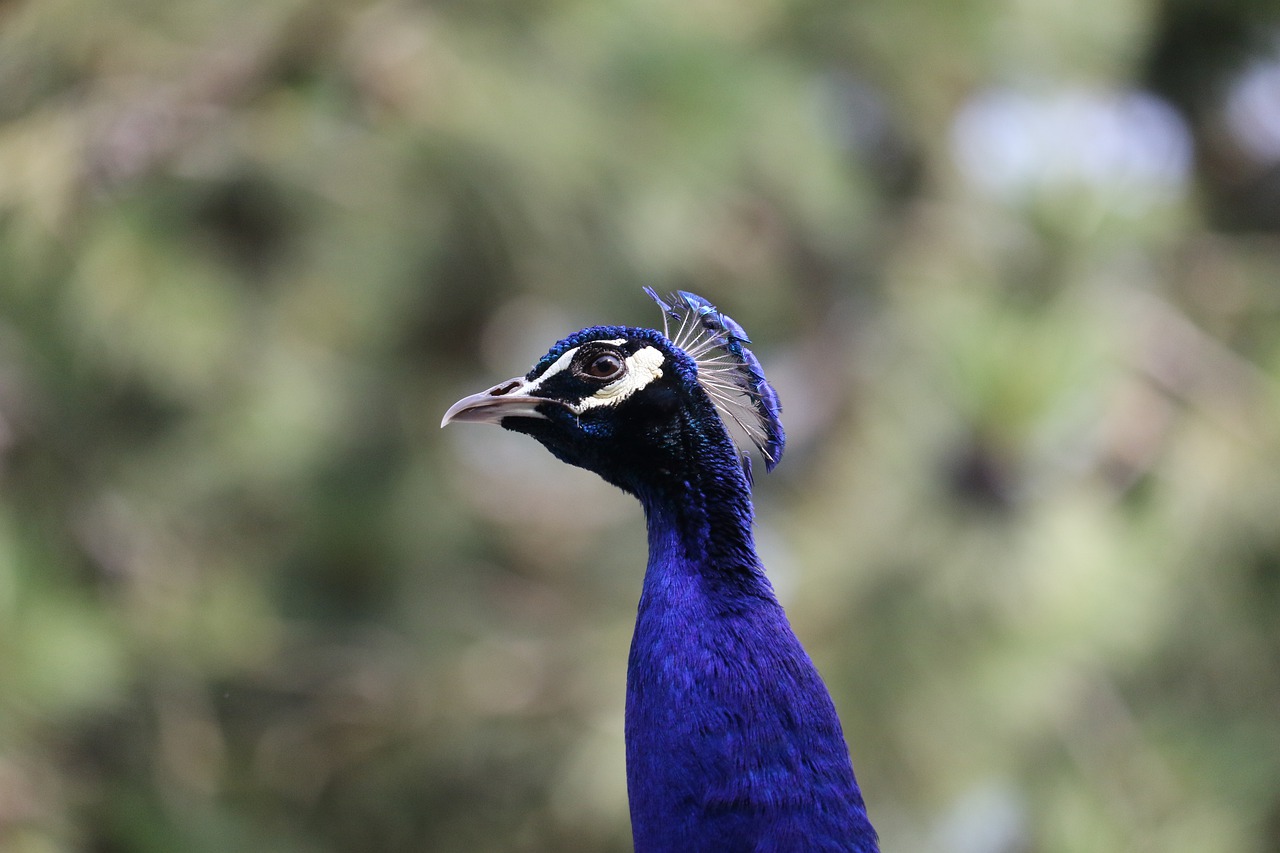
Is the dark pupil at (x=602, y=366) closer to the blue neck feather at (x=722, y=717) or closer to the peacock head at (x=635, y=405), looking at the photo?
the peacock head at (x=635, y=405)

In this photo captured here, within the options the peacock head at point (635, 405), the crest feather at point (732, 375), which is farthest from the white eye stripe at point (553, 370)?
the crest feather at point (732, 375)

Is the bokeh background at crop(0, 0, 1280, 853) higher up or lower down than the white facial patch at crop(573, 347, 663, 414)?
higher up

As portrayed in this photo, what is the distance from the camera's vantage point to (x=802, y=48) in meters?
3.69

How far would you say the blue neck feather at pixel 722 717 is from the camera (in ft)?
3.72

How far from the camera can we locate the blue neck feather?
1.13 metres

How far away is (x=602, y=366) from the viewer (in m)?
1.23

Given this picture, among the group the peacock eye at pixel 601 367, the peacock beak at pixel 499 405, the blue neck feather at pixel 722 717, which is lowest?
the blue neck feather at pixel 722 717

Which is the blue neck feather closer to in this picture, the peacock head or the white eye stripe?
the peacock head

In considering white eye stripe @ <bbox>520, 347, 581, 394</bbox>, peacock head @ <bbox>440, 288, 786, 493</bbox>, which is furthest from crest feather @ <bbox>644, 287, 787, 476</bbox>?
white eye stripe @ <bbox>520, 347, 581, 394</bbox>

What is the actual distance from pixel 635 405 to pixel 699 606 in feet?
0.64

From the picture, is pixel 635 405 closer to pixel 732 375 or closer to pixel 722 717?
pixel 732 375

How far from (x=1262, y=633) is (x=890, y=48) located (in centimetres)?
191

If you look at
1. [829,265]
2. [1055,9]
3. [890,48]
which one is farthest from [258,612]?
[1055,9]

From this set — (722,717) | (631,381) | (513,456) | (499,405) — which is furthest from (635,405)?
(513,456)
